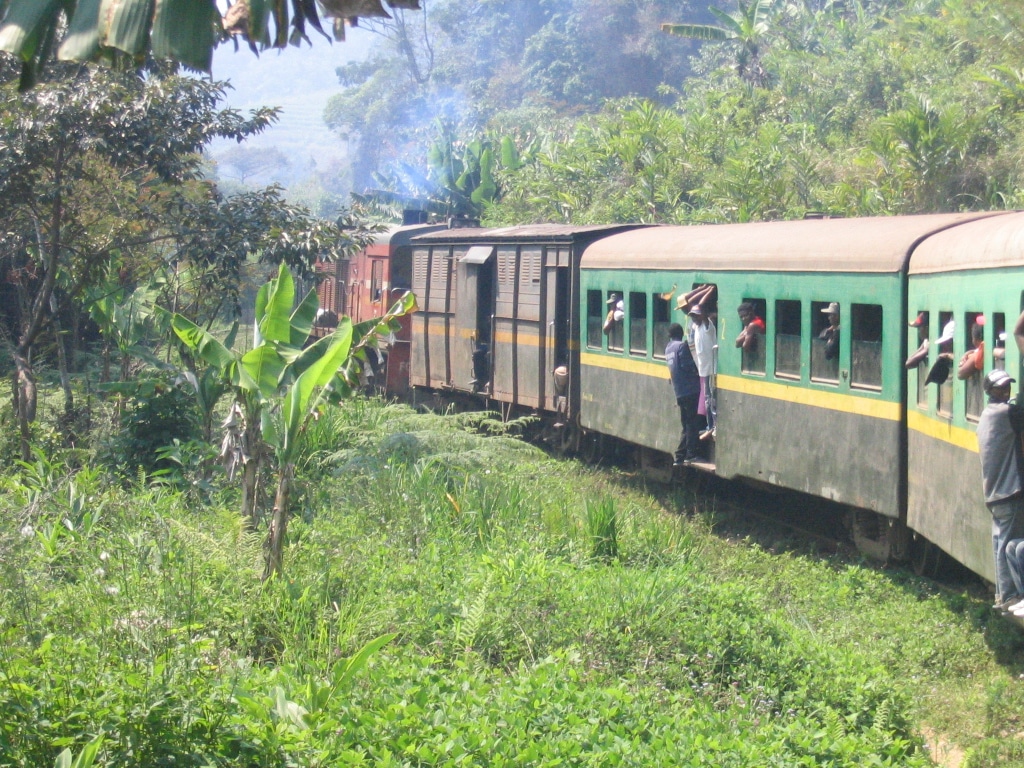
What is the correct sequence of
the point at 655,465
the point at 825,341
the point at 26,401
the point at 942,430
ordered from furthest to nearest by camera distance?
the point at 655,465 < the point at 26,401 < the point at 825,341 < the point at 942,430

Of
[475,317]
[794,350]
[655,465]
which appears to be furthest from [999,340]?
[475,317]

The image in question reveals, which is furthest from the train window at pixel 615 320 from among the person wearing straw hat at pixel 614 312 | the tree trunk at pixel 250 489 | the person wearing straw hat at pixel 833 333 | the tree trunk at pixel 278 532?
the tree trunk at pixel 278 532

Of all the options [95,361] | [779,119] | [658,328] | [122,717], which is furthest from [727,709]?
[779,119]

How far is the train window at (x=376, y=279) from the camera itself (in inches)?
701

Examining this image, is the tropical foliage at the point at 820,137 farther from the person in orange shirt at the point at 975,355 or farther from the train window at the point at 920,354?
the person in orange shirt at the point at 975,355

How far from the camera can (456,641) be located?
615 cm

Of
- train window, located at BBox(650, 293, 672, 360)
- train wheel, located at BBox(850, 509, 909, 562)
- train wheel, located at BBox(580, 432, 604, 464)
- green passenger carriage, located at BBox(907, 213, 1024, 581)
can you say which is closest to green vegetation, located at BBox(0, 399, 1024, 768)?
train wheel, located at BBox(850, 509, 909, 562)

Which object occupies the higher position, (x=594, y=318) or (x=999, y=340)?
(x=999, y=340)

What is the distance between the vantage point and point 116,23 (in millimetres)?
3707

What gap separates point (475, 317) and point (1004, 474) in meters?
9.29

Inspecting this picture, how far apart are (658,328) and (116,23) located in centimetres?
799

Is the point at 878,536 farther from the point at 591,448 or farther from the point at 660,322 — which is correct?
the point at 591,448

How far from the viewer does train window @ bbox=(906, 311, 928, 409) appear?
25.1ft

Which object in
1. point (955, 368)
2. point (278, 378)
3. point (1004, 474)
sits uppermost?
point (955, 368)
